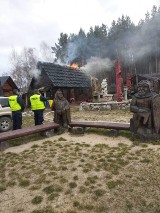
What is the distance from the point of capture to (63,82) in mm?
25938

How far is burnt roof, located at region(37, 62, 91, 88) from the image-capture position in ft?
82.8

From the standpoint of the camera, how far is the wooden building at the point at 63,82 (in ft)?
81.8

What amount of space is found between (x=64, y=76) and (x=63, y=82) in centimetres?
131

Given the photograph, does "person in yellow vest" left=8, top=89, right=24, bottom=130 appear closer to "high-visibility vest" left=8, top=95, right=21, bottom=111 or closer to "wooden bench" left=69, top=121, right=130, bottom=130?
"high-visibility vest" left=8, top=95, right=21, bottom=111

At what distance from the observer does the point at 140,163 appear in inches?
257

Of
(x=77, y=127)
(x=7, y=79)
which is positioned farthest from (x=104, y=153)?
(x=7, y=79)

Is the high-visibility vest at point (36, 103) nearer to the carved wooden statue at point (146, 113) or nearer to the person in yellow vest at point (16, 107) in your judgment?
the person in yellow vest at point (16, 107)

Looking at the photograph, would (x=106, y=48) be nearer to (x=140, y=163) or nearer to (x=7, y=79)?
(x=7, y=79)

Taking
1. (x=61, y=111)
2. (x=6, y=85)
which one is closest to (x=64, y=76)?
(x=6, y=85)

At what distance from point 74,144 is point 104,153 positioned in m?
1.39

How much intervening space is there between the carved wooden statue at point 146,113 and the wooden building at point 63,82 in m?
16.2

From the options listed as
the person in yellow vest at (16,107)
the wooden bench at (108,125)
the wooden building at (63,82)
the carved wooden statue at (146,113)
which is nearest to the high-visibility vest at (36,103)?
the person in yellow vest at (16,107)

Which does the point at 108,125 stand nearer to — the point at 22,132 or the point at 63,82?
the point at 22,132

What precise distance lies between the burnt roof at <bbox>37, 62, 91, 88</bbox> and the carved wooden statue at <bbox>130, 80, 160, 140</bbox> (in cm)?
1621
